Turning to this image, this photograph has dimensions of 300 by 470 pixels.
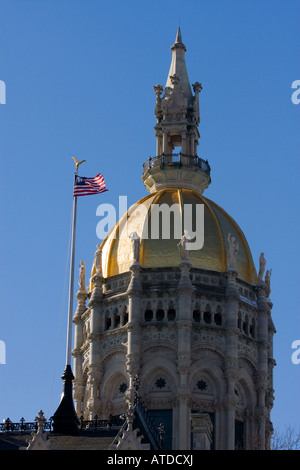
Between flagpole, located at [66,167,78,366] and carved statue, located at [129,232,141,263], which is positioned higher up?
carved statue, located at [129,232,141,263]

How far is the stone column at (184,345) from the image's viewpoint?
401ft

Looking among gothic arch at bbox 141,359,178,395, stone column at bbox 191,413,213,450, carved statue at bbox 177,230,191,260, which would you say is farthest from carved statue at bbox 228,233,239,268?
stone column at bbox 191,413,213,450

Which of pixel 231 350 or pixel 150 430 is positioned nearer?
pixel 150 430

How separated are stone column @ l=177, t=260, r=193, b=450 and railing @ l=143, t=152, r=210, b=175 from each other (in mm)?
13040

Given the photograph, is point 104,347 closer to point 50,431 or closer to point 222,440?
point 222,440

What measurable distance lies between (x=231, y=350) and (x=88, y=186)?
2213 cm

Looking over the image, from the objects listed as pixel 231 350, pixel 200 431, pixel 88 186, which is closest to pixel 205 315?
pixel 231 350

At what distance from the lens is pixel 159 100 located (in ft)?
460

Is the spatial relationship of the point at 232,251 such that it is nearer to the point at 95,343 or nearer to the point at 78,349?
the point at 95,343

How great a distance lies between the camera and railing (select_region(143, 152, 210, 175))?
137 m

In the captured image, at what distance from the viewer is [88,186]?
365 ft

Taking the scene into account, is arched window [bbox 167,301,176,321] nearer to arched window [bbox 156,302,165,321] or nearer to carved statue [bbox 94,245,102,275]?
arched window [bbox 156,302,165,321]
